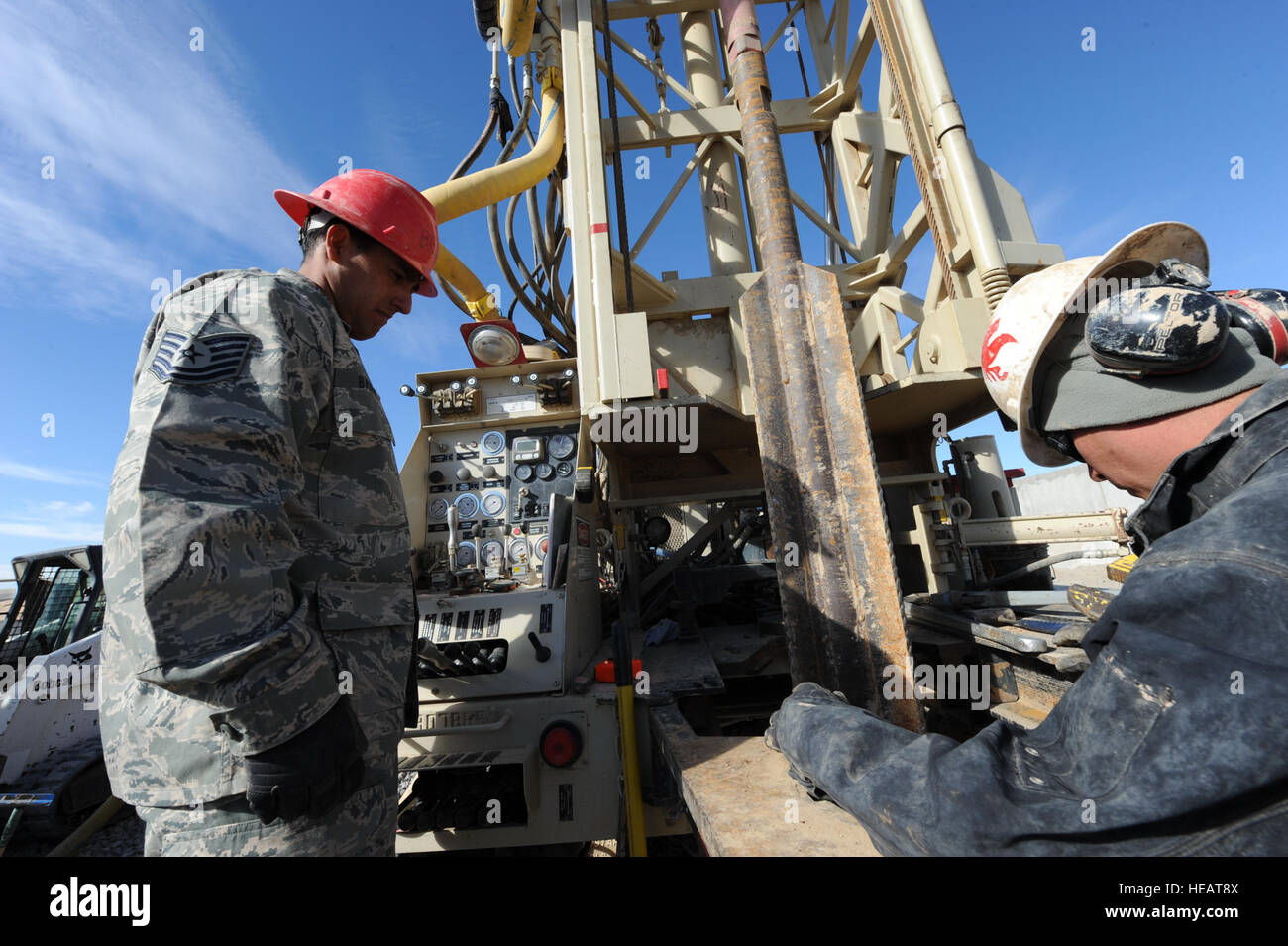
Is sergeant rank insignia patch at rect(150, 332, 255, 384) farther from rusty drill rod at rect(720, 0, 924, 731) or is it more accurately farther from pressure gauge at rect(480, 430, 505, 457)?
pressure gauge at rect(480, 430, 505, 457)

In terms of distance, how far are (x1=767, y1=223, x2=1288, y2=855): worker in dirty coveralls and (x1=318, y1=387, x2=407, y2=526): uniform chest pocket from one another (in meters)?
1.31

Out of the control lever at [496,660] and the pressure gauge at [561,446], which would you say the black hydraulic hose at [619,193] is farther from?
the control lever at [496,660]

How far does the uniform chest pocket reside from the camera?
153 centimetres

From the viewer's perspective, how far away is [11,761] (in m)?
4.15

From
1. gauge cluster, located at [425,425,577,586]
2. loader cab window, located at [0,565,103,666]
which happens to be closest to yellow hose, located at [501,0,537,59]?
gauge cluster, located at [425,425,577,586]

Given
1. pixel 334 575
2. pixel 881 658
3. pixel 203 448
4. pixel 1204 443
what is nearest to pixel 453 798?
pixel 334 575

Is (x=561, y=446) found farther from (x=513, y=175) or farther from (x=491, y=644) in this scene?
(x=513, y=175)

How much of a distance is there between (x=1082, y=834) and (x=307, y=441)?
1764mm

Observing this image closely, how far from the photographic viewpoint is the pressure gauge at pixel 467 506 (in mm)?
3584

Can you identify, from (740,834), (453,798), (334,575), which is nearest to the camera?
(740,834)

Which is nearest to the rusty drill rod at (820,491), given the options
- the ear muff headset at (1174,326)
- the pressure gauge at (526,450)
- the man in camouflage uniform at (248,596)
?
the ear muff headset at (1174,326)

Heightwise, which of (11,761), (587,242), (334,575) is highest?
(587,242)

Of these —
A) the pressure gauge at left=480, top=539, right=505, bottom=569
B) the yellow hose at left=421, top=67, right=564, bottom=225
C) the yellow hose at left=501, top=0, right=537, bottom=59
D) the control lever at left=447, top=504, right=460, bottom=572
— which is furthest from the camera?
the yellow hose at left=501, top=0, right=537, bottom=59
